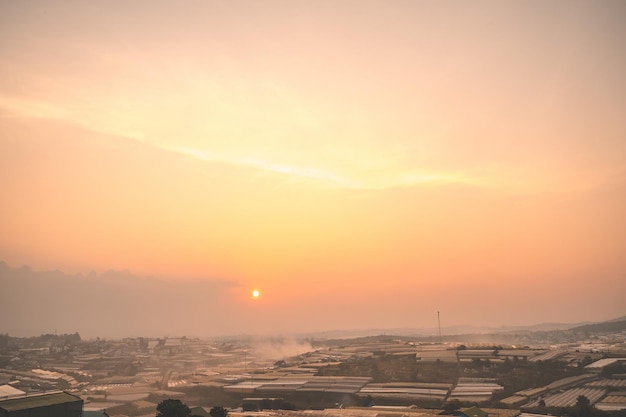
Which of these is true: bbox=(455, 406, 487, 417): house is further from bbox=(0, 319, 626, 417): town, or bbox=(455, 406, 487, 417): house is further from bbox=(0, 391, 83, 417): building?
bbox=(0, 391, 83, 417): building

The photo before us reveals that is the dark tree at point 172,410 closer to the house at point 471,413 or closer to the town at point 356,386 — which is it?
the town at point 356,386

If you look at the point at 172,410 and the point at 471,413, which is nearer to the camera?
the point at 172,410

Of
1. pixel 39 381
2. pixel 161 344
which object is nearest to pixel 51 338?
pixel 161 344

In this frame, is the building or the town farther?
the town

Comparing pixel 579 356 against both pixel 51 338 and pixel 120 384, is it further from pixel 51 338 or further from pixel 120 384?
pixel 51 338

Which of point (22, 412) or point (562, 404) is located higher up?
point (22, 412)

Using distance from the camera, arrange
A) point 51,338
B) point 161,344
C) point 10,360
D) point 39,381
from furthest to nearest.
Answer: point 51,338 < point 161,344 < point 10,360 < point 39,381

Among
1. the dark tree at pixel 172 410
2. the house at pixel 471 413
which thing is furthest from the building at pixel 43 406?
the house at pixel 471 413

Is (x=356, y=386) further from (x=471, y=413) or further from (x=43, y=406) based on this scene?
(x=43, y=406)

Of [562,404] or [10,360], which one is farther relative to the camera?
[10,360]

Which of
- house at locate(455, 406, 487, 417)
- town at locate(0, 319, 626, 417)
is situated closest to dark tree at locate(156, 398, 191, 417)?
town at locate(0, 319, 626, 417)

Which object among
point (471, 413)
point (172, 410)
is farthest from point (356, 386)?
point (172, 410)
